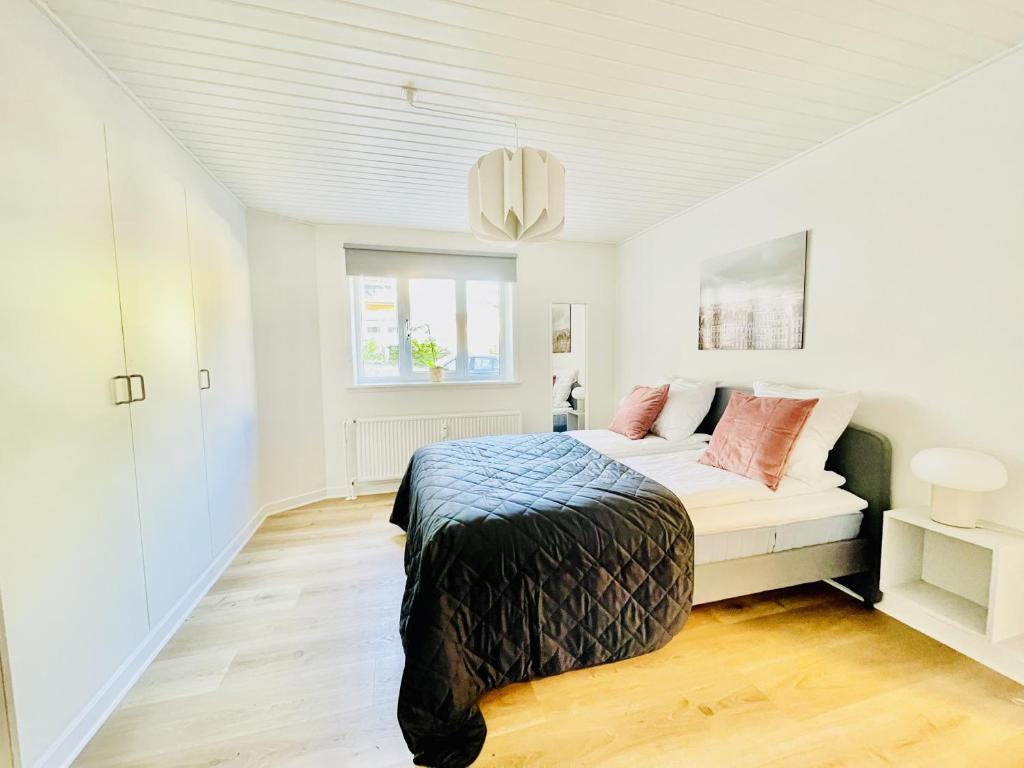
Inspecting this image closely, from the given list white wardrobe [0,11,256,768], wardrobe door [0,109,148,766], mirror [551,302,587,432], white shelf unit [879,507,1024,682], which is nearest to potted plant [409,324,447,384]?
mirror [551,302,587,432]

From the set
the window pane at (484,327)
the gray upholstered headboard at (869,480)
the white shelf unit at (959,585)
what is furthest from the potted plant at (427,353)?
the white shelf unit at (959,585)

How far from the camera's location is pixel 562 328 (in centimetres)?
439

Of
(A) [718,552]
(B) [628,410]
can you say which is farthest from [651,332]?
(A) [718,552]

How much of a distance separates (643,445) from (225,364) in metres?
2.83

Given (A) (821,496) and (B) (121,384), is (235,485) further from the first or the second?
(A) (821,496)

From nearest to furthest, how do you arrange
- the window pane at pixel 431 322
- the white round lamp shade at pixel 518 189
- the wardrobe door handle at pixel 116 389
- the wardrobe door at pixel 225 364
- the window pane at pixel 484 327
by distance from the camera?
the wardrobe door handle at pixel 116 389 < the white round lamp shade at pixel 518 189 < the wardrobe door at pixel 225 364 < the window pane at pixel 431 322 < the window pane at pixel 484 327

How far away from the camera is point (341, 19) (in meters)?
1.33

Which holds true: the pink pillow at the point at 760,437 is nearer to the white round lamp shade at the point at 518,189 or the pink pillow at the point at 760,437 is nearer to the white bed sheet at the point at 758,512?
the white bed sheet at the point at 758,512

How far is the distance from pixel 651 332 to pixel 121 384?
359 centimetres

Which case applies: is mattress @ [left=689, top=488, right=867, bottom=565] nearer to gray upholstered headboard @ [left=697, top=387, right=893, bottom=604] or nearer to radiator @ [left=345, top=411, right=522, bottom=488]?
gray upholstered headboard @ [left=697, top=387, right=893, bottom=604]

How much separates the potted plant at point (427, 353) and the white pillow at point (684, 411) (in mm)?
1943

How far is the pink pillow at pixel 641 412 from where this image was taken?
→ 2891 millimetres

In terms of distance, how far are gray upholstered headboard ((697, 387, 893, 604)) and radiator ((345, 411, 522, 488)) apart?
107 inches

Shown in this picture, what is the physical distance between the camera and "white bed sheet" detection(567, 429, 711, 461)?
260 cm
